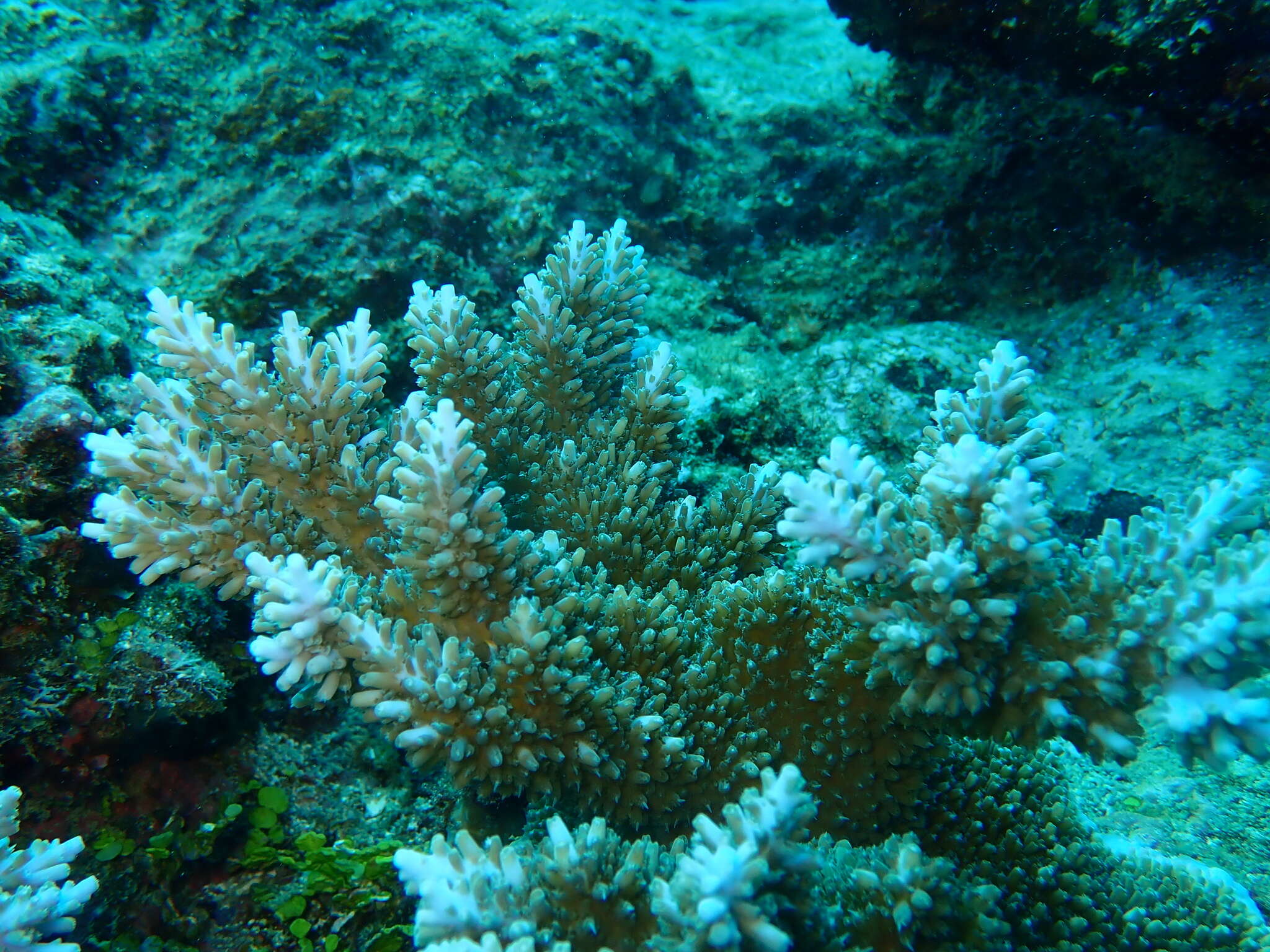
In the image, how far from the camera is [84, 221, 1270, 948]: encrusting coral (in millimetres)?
1676

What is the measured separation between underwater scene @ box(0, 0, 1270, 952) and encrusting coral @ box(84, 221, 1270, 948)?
16mm

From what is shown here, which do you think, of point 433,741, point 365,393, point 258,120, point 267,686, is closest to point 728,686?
point 433,741

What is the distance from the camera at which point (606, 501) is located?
2547 mm

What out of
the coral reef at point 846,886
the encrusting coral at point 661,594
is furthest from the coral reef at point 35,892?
the coral reef at point 846,886

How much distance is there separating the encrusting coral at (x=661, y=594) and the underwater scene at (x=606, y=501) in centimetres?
2

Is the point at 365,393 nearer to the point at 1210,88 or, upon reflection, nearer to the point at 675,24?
the point at 1210,88

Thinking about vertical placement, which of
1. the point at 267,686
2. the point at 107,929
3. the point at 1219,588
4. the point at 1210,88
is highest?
the point at 1210,88

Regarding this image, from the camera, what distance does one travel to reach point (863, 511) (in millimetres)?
1795

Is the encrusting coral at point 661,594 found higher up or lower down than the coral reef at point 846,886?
higher up

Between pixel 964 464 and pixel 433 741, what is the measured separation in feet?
5.52

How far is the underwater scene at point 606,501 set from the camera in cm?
175

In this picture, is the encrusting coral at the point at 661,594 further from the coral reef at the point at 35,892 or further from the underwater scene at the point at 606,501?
the coral reef at the point at 35,892

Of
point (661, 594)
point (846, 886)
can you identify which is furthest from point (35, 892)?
point (846, 886)

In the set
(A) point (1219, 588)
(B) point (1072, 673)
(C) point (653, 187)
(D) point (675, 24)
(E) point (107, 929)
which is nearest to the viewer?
(A) point (1219, 588)
